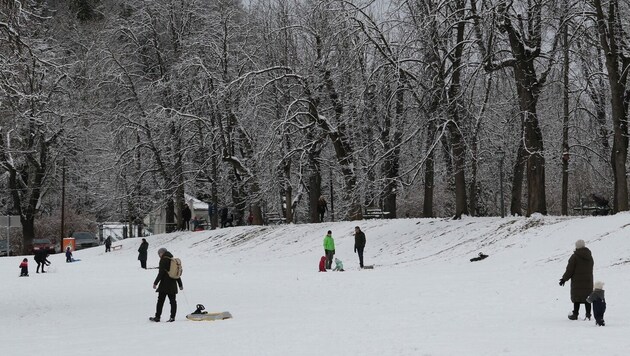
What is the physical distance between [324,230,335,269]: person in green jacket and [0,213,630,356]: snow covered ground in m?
0.93

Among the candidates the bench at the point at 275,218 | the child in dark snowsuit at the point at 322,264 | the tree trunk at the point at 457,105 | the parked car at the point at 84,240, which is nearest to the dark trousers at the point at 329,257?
the child in dark snowsuit at the point at 322,264

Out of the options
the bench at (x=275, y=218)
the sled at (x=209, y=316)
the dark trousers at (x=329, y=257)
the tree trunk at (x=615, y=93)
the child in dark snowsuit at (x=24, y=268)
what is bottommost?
the sled at (x=209, y=316)

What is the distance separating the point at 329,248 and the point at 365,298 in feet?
33.1

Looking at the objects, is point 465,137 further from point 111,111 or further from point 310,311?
point 111,111

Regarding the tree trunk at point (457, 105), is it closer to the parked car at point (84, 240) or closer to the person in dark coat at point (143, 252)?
the person in dark coat at point (143, 252)

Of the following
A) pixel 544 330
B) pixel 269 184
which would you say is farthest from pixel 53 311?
pixel 269 184

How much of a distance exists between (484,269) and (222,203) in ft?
112

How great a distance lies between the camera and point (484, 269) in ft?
85.7

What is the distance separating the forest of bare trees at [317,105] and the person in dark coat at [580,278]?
37.6 feet

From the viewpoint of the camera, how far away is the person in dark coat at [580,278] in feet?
51.1

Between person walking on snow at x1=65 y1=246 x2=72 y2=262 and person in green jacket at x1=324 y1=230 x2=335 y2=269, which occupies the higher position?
person in green jacket at x1=324 y1=230 x2=335 y2=269

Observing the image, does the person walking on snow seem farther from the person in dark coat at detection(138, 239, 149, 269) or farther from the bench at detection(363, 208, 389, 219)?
the bench at detection(363, 208, 389, 219)

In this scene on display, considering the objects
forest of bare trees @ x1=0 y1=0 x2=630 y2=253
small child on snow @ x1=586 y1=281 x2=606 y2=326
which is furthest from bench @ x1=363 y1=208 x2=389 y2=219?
small child on snow @ x1=586 y1=281 x2=606 y2=326

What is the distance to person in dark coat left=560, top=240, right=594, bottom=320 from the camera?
15562mm
